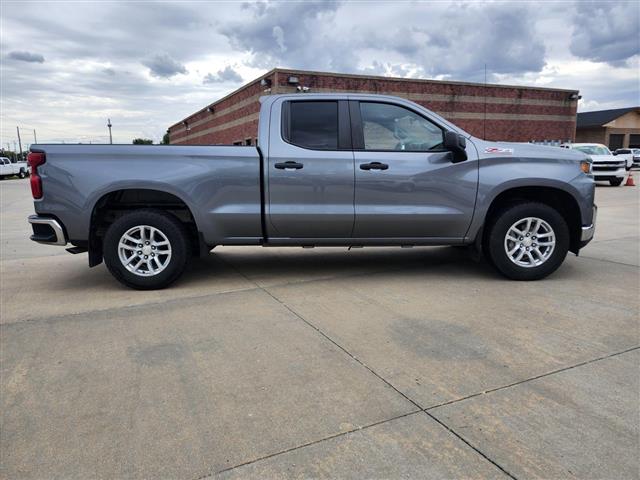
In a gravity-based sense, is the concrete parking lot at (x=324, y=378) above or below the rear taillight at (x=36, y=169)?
below

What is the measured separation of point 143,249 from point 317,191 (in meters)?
1.89

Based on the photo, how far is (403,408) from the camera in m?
2.77

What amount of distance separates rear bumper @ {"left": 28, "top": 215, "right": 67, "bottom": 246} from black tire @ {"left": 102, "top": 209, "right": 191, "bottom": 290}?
0.43 meters

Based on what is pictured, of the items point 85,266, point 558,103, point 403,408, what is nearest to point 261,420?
point 403,408

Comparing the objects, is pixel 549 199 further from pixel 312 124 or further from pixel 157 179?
pixel 157 179

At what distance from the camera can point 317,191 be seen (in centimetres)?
509

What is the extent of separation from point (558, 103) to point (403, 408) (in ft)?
121

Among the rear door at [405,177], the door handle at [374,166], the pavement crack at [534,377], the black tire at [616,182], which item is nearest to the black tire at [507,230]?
the rear door at [405,177]

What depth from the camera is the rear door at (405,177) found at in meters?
5.12

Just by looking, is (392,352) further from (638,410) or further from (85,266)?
(85,266)

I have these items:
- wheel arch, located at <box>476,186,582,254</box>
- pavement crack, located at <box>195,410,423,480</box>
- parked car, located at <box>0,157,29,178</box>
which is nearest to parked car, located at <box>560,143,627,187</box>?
wheel arch, located at <box>476,186,582,254</box>

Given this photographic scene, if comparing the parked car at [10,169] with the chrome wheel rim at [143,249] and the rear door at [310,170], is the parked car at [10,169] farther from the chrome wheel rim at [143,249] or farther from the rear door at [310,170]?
the rear door at [310,170]

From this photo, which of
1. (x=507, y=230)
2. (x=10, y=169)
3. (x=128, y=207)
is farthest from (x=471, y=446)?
(x=10, y=169)

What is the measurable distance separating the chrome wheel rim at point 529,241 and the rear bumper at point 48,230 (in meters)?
4.62
